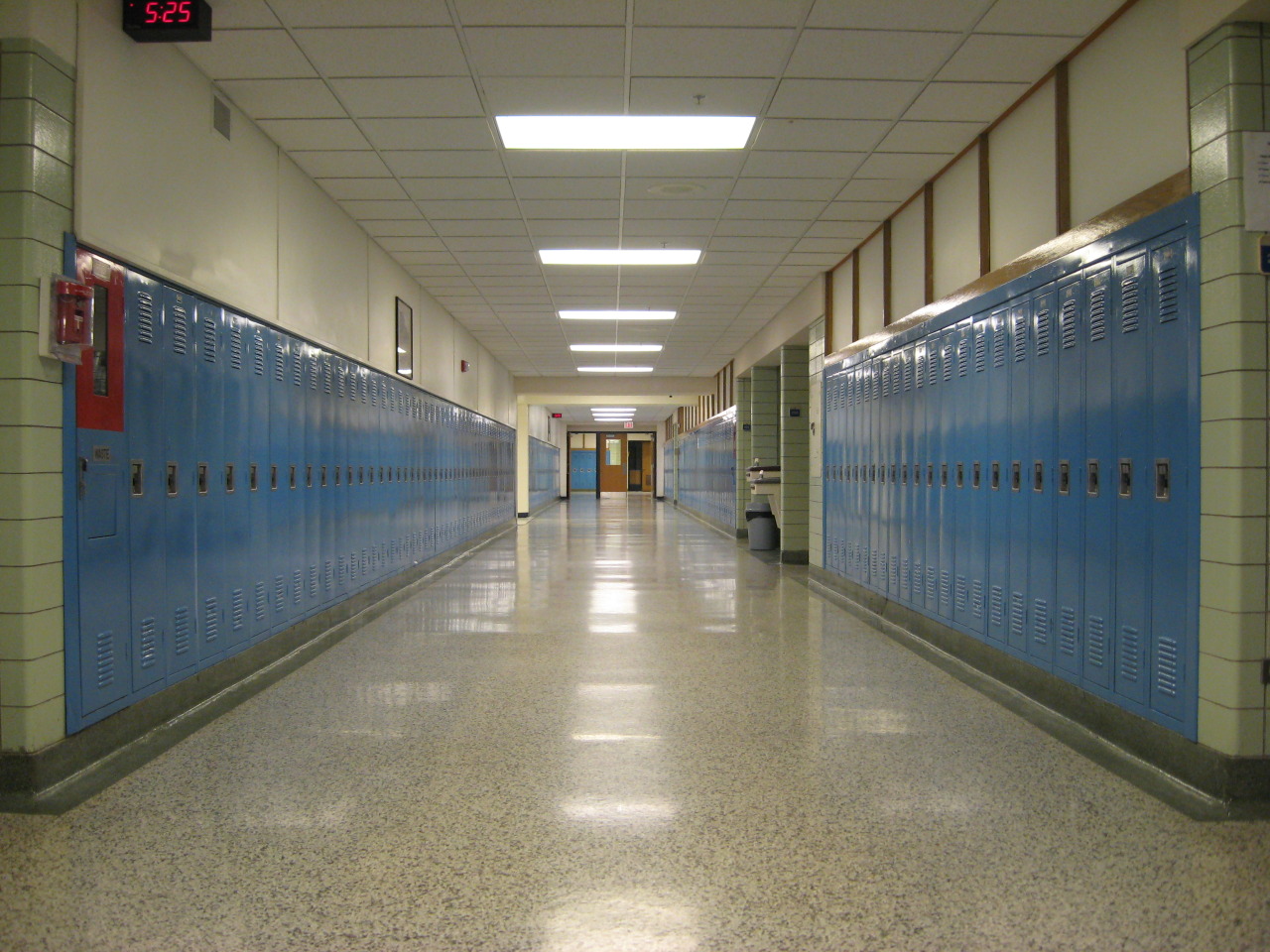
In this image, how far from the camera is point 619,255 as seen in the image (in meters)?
7.70

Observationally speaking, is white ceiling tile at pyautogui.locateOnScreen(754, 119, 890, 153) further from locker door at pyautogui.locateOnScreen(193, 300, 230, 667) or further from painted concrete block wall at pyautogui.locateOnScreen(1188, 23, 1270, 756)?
locker door at pyautogui.locateOnScreen(193, 300, 230, 667)

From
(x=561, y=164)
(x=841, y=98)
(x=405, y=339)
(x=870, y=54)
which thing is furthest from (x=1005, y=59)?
(x=405, y=339)

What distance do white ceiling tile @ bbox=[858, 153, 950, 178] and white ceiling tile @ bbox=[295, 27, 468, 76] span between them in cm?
264

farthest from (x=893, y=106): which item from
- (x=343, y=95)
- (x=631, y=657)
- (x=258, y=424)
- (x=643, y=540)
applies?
(x=643, y=540)

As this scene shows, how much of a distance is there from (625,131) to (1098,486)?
314 centimetres

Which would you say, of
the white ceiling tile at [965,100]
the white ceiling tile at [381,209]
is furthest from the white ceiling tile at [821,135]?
the white ceiling tile at [381,209]

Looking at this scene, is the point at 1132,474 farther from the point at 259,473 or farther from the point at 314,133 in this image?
the point at 314,133

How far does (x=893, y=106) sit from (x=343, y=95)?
2.91 metres

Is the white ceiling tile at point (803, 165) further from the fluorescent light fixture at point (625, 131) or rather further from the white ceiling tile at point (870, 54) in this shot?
the white ceiling tile at point (870, 54)

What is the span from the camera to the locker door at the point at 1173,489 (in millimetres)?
2955

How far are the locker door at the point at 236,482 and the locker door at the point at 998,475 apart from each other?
→ 404 centimetres

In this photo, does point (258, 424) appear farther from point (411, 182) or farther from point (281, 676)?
point (411, 182)

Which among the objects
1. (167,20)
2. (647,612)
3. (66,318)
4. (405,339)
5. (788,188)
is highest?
(788,188)

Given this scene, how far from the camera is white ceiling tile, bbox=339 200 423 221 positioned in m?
6.14
